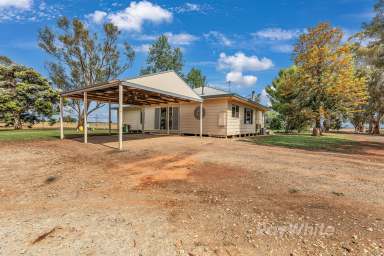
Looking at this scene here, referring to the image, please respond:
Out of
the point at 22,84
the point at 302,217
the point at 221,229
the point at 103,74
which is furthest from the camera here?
the point at 103,74

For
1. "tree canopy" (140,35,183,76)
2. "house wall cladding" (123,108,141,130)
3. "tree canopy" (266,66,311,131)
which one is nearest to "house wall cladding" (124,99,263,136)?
"house wall cladding" (123,108,141,130)

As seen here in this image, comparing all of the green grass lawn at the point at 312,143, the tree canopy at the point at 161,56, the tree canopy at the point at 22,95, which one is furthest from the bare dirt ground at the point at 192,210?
the tree canopy at the point at 161,56

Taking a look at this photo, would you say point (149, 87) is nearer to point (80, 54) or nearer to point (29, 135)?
point (29, 135)

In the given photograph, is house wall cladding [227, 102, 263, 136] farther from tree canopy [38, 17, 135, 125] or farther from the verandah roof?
tree canopy [38, 17, 135, 125]

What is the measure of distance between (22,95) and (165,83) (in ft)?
56.6

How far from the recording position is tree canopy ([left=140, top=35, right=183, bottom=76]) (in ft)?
114

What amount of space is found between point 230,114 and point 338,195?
10.4m

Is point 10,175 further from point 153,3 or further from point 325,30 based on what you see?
point 325,30

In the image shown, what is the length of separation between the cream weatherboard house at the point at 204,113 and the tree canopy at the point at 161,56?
59.2ft

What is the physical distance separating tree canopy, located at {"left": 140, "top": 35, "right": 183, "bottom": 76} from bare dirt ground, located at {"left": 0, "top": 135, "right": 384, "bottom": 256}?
31941 mm

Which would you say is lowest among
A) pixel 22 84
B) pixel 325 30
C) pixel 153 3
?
pixel 22 84

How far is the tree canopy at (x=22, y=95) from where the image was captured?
1823 centimetres

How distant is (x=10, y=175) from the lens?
4625 mm

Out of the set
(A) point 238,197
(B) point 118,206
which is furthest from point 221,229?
(B) point 118,206
